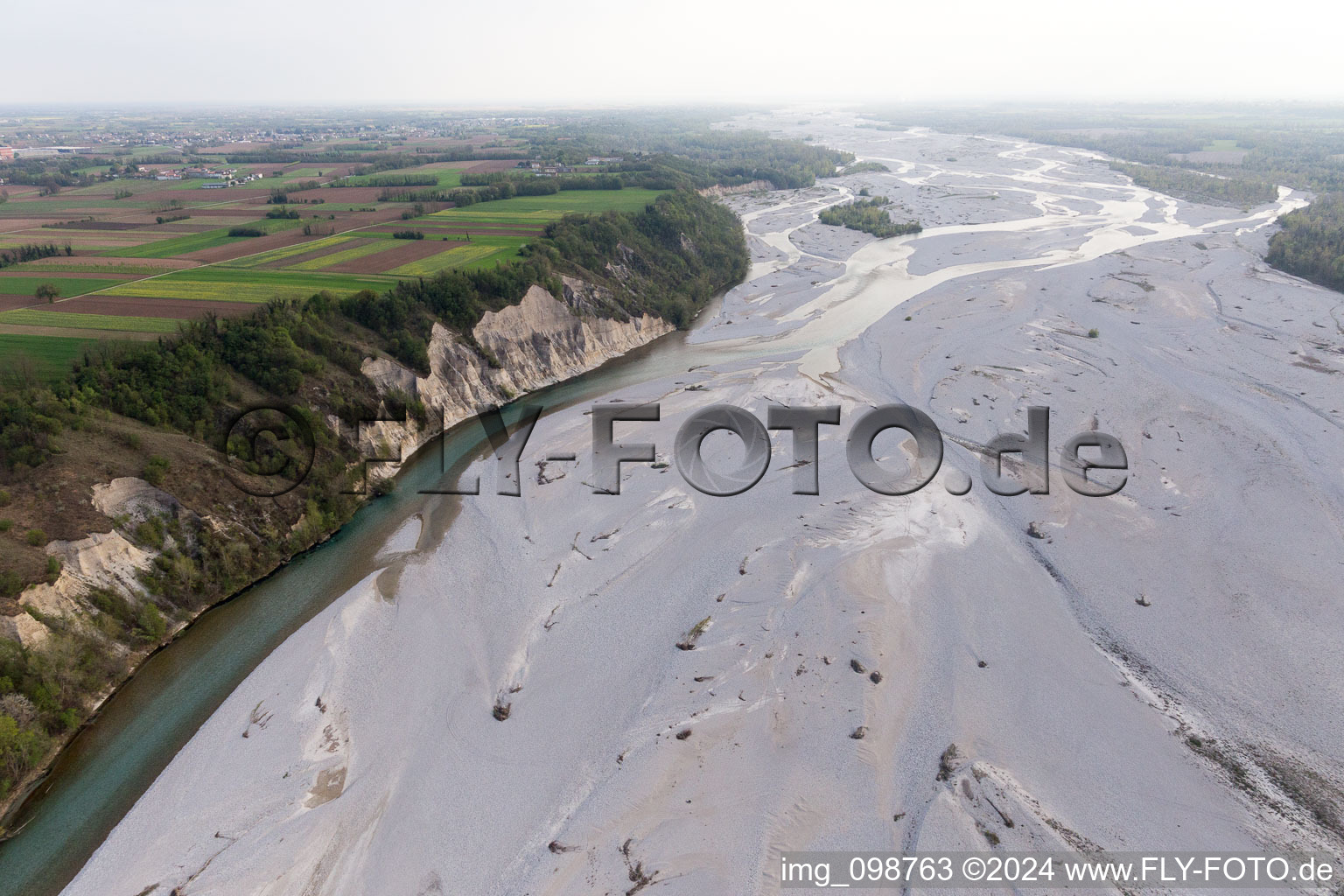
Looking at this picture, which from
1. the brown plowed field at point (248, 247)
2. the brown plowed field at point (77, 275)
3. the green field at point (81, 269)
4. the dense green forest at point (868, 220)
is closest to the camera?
the brown plowed field at point (77, 275)

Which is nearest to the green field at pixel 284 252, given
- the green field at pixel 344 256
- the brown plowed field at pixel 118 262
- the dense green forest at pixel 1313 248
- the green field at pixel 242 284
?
the green field at pixel 242 284

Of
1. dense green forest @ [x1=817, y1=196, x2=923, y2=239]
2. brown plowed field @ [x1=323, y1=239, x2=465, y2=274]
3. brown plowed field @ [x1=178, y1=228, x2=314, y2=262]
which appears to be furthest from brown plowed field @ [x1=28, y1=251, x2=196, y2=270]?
dense green forest @ [x1=817, y1=196, x2=923, y2=239]

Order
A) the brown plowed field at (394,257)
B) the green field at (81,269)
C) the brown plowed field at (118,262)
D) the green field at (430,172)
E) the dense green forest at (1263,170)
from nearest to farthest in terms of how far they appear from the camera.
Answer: the green field at (81,269) < the brown plowed field at (118,262) < the brown plowed field at (394,257) < the dense green forest at (1263,170) < the green field at (430,172)

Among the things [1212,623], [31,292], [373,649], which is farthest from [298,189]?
[1212,623]

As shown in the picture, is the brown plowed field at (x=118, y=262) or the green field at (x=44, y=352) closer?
the green field at (x=44, y=352)

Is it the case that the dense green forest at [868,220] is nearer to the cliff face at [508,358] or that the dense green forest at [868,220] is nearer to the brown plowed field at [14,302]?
the cliff face at [508,358]

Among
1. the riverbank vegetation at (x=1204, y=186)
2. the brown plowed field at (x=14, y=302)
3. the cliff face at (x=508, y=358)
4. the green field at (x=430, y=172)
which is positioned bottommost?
the cliff face at (x=508, y=358)

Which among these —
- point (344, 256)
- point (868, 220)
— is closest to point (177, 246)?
point (344, 256)

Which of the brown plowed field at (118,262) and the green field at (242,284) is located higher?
the brown plowed field at (118,262)
